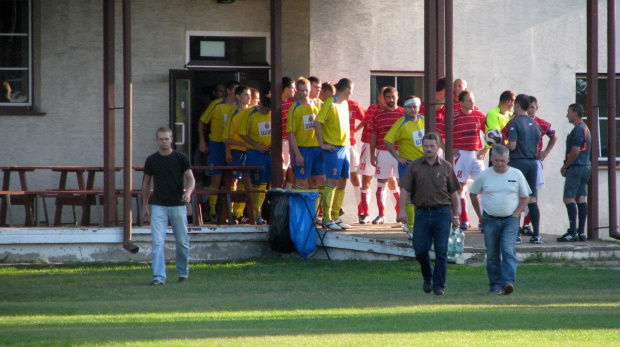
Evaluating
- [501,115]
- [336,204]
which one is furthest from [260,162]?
[501,115]

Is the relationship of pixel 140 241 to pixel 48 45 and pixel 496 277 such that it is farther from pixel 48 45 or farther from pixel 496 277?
pixel 496 277

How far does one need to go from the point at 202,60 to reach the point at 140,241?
156 inches

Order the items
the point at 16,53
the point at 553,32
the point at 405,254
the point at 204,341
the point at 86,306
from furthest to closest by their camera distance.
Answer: the point at 553,32
the point at 16,53
the point at 405,254
the point at 86,306
the point at 204,341

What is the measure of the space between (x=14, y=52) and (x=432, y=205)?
860 cm

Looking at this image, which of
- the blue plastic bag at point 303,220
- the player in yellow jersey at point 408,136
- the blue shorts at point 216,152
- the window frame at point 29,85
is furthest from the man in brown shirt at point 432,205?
the window frame at point 29,85

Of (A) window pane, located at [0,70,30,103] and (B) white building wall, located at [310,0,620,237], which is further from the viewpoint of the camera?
(B) white building wall, located at [310,0,620,237]

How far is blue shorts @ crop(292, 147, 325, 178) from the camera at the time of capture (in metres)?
15.0

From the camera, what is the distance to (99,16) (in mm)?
16672

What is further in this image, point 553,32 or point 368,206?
point 553,32

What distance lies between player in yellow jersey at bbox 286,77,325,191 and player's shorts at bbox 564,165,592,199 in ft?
11.9

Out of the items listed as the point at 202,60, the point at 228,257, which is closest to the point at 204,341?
the point at 228,257

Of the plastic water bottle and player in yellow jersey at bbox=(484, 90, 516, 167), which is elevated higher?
player in yellow jersey at bbox=(484, 90, 516, 167)

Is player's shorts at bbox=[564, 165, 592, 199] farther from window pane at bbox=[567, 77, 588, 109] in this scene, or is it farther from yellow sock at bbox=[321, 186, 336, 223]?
window pane at bbox=[567, 77, 588, 109]

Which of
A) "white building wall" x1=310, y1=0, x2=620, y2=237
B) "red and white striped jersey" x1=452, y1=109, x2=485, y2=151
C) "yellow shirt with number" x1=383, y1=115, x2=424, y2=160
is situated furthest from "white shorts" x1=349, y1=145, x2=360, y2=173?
"yellow shirt with number" x1=383, y1=115, x2=424, y2=160
